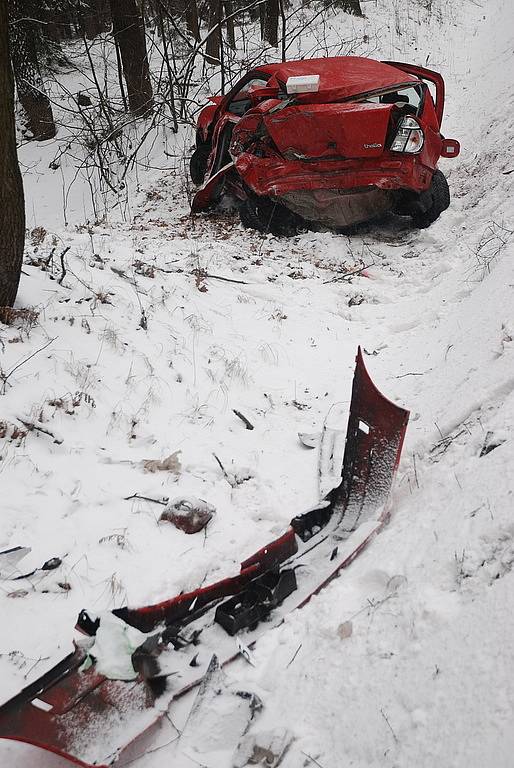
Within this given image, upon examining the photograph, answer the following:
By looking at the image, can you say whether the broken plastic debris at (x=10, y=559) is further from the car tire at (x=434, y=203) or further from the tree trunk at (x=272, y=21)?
the tree trunk at (x=272, y=21)

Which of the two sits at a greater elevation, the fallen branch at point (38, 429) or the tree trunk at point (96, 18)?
the tree trunk at point (96, 18)

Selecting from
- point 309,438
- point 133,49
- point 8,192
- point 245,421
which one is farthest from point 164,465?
point 133,49

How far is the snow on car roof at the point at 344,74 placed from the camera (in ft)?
19.9

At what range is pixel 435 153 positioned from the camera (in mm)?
6215

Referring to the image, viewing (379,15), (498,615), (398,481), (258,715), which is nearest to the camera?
(498,615)

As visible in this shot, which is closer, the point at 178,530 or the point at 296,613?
the point at 296,613

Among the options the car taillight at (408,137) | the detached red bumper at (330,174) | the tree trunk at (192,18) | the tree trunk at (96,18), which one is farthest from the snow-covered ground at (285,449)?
the tree trunk at (96,18)

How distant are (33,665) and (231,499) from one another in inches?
49.1

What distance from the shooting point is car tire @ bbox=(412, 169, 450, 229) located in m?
6.37

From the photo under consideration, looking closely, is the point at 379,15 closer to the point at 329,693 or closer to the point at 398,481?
the point at 398,481

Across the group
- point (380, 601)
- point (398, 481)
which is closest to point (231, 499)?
point (398, 481)

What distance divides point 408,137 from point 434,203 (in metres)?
0.94

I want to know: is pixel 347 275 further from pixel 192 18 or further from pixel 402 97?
pixel 192 18

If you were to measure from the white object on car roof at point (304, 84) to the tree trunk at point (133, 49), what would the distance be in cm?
558
